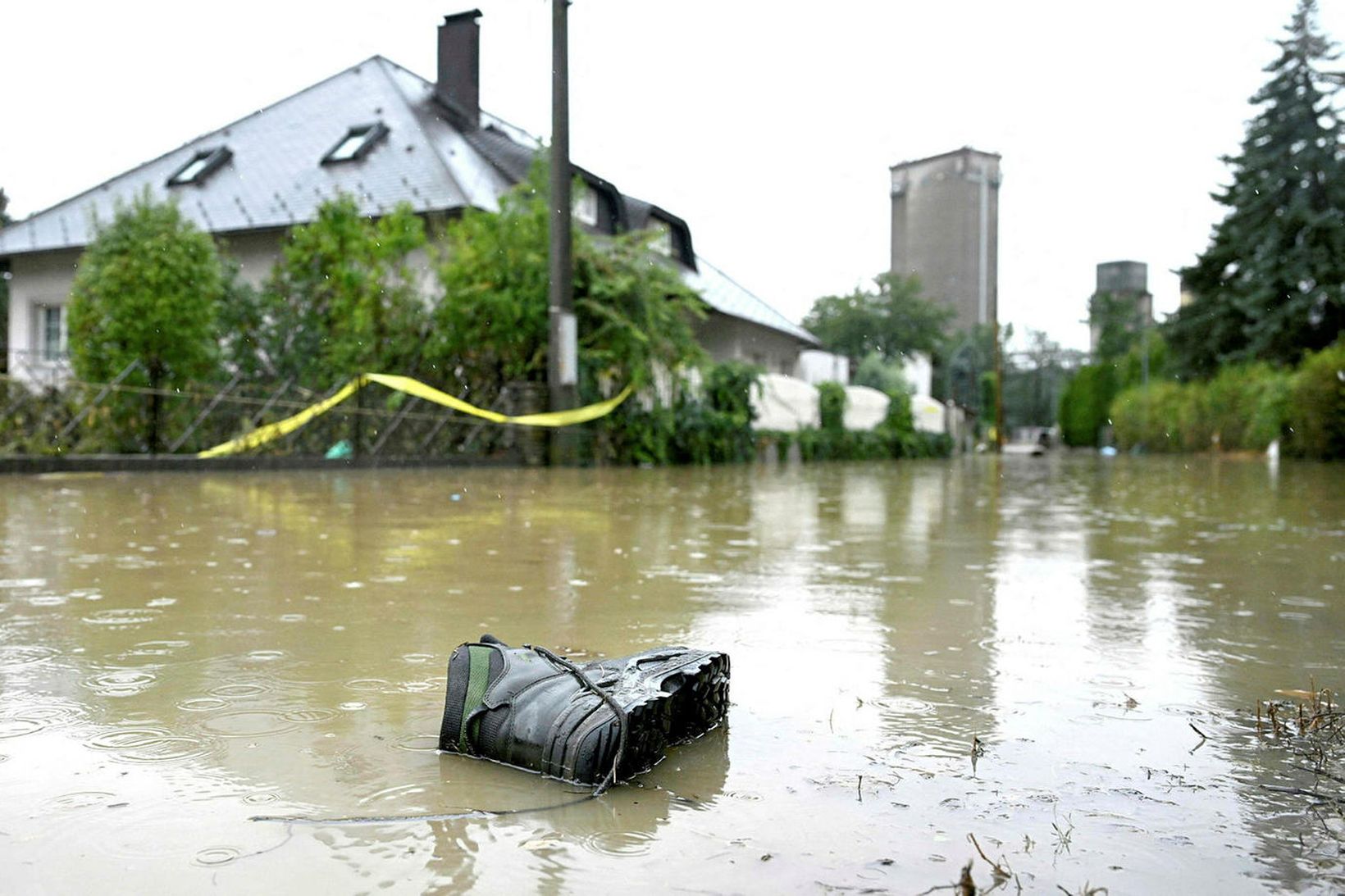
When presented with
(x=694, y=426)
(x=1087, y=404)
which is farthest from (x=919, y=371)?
(x=694, y=426)

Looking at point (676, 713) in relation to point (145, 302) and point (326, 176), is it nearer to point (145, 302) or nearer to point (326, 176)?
point (145, 302)

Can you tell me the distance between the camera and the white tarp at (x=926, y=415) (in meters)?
32.0

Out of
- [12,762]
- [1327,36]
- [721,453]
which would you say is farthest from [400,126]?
[1327,36]

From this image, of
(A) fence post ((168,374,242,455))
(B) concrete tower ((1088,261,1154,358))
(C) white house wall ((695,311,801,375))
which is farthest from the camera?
(B) concrete tower ((1088,261,1154,358))

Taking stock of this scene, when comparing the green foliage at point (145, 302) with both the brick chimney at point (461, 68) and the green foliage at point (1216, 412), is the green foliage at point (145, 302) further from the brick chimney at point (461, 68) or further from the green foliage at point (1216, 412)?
the green foliage at point (1216, 412)

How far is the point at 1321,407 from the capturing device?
26.9m

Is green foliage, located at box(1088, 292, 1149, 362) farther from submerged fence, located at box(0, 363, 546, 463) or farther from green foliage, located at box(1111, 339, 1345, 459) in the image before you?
submerged fence, located at box(0, 363, 546, 463)

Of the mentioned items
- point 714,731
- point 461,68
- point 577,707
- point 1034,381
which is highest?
point 461,68

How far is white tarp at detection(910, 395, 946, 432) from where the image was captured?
3200cm

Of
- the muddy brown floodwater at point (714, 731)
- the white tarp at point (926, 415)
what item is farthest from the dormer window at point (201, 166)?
the muddy brown floodwater at point (714, 731)

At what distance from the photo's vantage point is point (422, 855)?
1.54 m

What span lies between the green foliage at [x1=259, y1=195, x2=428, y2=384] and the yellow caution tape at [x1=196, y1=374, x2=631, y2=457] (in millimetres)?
709

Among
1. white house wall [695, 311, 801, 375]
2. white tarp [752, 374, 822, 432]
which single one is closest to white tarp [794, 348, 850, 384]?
white house wall [695, 311, 801, 375]

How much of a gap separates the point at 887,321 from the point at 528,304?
36.1 m
